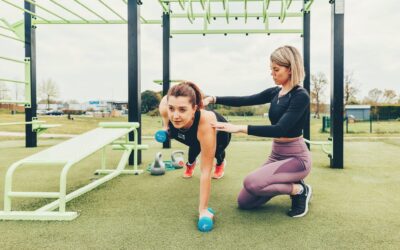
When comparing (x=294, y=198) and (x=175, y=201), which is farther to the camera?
(x=175, y=201)

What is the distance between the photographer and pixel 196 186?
10.6 ft

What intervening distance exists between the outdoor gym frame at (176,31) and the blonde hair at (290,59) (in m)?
2.23

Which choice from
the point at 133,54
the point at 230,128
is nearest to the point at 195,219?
the point at 230,128

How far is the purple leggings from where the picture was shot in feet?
7.40

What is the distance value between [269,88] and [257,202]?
0.93 meters

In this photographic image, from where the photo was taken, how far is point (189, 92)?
6.48 ft

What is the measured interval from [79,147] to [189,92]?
1372mm

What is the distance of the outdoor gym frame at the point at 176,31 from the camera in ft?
13.5

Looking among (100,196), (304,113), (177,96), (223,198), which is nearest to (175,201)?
(223,198)

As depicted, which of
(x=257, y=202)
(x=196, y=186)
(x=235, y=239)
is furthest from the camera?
(x=196, y=186)

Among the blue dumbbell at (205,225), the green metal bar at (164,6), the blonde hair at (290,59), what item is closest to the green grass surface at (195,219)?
the blue dumbbell at (205,225)

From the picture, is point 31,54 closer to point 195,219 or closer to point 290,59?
point 195,219

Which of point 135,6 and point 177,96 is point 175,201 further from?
point 135,6

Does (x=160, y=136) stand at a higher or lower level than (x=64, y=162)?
higher
